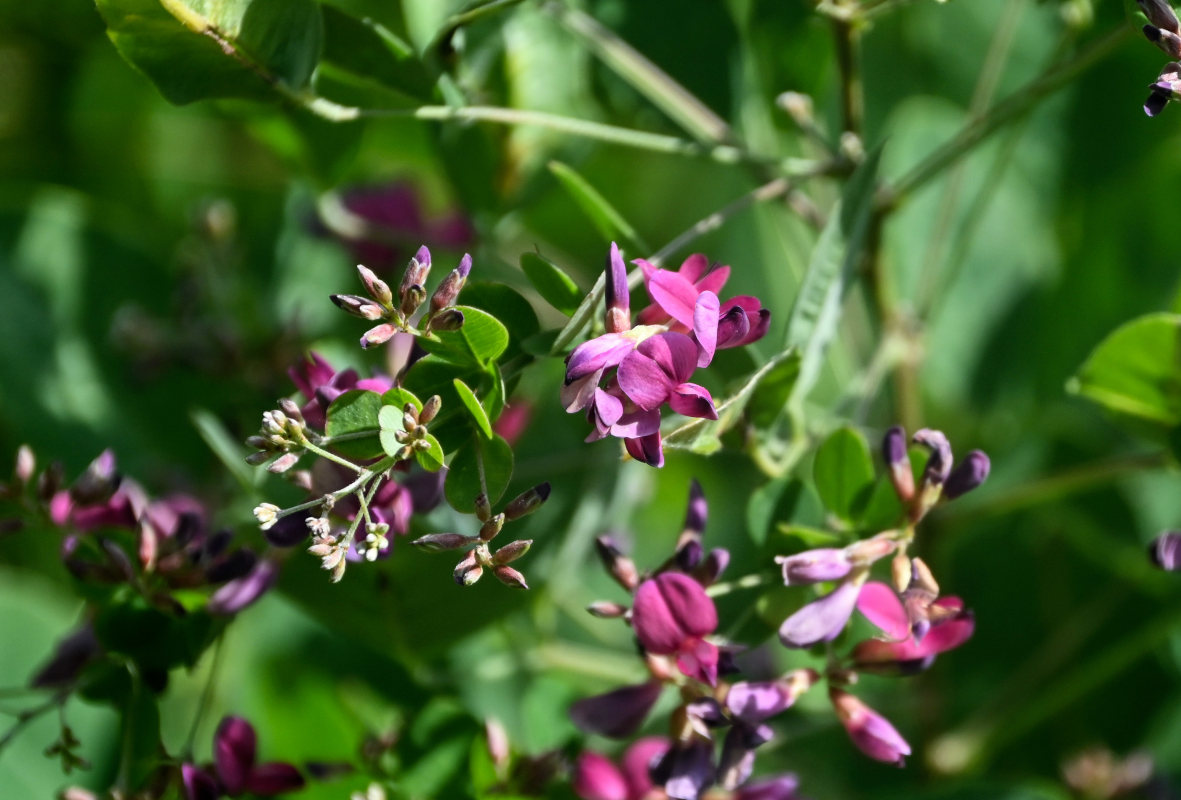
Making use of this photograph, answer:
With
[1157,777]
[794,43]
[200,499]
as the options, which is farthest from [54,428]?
[1157,777]

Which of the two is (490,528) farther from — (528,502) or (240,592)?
(240,592)

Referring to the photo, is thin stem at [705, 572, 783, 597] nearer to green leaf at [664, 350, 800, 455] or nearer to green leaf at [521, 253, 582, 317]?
green leaf at [664, 350, 800, 455]

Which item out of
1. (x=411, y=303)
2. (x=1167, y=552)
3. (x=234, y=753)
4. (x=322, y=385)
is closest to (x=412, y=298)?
(x=411, y=303)

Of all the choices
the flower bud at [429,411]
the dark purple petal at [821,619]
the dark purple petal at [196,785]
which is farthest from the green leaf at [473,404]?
the dark purple petal at [196,785]

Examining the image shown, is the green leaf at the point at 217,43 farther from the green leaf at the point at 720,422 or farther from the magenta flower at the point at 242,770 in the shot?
the magenta flower at the point at 242,770

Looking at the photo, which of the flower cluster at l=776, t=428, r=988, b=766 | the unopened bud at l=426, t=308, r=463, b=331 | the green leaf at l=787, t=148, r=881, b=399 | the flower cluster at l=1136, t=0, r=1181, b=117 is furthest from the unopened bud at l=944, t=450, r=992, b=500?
the unopened bud at l=426, t=308, r=463, b=331
